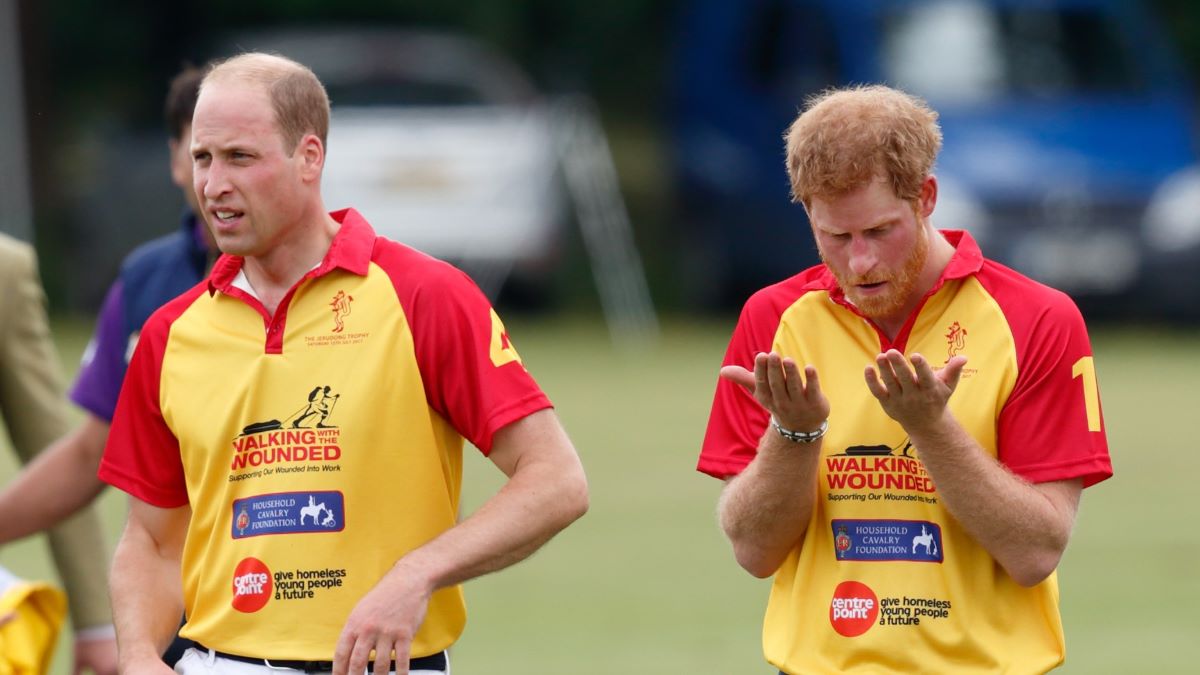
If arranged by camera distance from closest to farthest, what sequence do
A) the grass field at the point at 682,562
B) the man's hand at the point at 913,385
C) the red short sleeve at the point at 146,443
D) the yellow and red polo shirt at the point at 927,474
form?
the man's hand at the point at 913,385 → the yellow and red polo shirt at the point at 927,474 → the red short sleeve at the point at 146,443 → the grass field at the point at 682,562

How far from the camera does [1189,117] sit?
2147cm

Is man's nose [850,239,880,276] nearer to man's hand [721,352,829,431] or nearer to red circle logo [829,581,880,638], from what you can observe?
man's hand [721,352,829,431]

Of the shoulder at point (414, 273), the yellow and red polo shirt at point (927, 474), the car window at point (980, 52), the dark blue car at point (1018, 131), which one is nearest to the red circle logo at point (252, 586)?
the shoulder at point (414, 273)

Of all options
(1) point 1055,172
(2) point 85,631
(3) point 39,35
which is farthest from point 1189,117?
(2) point 85,631

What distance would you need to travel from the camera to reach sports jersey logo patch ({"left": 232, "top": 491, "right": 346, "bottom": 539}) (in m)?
4.52

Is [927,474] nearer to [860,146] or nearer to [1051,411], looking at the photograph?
[1051,411]

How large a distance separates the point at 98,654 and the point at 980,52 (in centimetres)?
1584

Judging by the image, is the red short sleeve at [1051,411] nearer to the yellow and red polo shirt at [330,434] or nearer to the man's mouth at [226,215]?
the yellow and red polo shirt at [330,434]

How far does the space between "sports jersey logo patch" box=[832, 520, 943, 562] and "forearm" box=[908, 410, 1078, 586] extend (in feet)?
0.42

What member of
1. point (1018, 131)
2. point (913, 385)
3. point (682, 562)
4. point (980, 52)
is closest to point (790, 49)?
point (980, 52)

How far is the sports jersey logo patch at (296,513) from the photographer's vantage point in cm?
452

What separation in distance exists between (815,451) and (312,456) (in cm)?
98

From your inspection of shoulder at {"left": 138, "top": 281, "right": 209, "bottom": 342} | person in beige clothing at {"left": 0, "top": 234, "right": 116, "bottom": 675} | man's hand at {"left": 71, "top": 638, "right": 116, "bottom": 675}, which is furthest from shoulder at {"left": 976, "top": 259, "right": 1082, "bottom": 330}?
Result: man's hand at {"left": 71, "top": 638, "right": 116, "bottom": 675}

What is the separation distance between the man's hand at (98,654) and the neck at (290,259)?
1.60 metres
